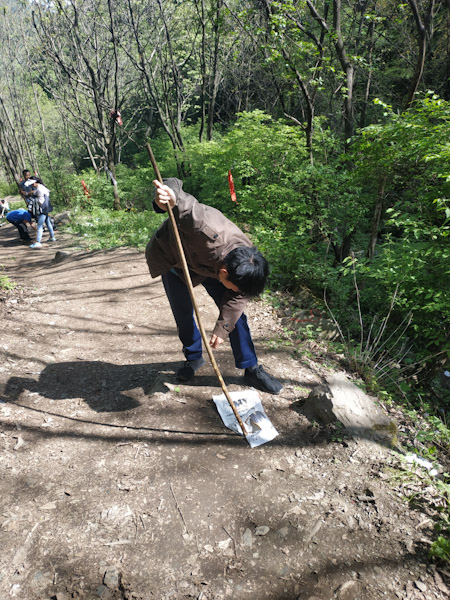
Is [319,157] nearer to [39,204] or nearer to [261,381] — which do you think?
[39,204]

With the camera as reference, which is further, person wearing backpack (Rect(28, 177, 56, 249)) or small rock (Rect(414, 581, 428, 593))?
person wearing backpack (Rect(28, 177, 56, 249))

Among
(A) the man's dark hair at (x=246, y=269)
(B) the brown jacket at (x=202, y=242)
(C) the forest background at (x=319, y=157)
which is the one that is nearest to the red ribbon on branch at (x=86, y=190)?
(C) the forest background at (x=319, y=157)

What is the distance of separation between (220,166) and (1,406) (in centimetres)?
846

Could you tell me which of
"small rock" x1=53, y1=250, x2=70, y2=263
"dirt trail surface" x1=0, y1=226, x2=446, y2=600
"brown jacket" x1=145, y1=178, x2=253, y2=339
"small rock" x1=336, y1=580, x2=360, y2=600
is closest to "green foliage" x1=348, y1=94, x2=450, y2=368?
"dirt trail surface" x1=0, y1=226, x2=446, y2=600

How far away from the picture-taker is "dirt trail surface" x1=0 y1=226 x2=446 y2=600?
69.2 inches

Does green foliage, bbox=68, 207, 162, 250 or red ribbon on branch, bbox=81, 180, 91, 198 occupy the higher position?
red ribbon on branch, bbox=81, 180, 91, 198

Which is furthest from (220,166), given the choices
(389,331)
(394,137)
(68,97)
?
(68,97)

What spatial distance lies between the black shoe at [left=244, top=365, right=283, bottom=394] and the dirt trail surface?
89mm

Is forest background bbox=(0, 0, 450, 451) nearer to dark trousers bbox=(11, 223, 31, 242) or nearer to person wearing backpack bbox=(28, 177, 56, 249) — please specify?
person wearing backpack bbox=(28, 177, 56, 249)

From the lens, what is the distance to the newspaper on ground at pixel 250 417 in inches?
104

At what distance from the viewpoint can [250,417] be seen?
2.77 m

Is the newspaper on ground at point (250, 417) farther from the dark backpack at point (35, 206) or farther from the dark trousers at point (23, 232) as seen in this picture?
the dark trousers at point (23, 232)

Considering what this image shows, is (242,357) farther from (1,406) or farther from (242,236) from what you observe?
(1,406)

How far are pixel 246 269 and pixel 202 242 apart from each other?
0.36m
